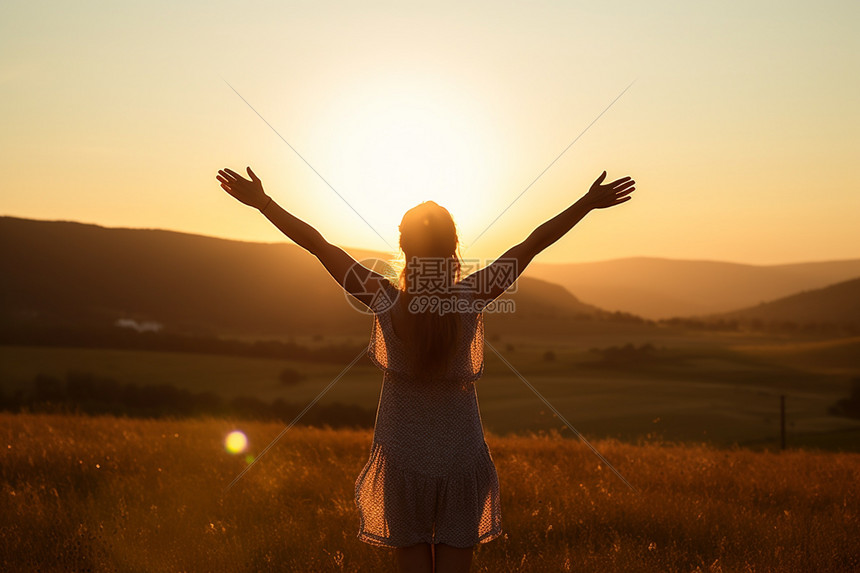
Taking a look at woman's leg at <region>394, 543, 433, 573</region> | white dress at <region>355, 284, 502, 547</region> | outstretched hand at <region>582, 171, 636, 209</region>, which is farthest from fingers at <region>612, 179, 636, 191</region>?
woman's leg at <region>394, 543, 433, 573</region>

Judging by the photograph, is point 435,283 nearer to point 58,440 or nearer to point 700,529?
point 700,529

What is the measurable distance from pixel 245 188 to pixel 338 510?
4.00m

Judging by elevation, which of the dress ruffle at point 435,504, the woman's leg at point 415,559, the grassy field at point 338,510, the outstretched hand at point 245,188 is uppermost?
the outstretched hand at point 245,188

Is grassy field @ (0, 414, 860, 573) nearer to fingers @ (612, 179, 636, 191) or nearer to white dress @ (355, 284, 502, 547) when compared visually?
white dress @ (355, 284, 502, 547)

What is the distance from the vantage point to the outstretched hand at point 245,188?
345 centimetres

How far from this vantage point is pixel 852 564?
18.1 feet

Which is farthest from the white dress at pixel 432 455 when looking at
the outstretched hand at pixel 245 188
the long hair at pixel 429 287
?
the outstretched hand at pixel 245 188

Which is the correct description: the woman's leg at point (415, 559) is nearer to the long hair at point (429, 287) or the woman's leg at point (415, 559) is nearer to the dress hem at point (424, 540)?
the dress hem at point (424, 540)

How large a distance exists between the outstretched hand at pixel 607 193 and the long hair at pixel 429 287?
96 cm

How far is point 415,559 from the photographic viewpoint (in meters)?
3.21

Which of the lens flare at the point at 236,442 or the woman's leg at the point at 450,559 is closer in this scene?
the woman's leg at the point at 450,559

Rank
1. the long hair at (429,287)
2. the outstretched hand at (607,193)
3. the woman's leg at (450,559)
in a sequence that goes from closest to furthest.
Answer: the long hair at (429,287) → the woman's leg at (450,559) → the outstretched hand at (607,193)

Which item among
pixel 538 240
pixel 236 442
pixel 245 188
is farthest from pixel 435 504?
pixel 236 442

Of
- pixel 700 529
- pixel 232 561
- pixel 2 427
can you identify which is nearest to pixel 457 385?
pixel 232 561
